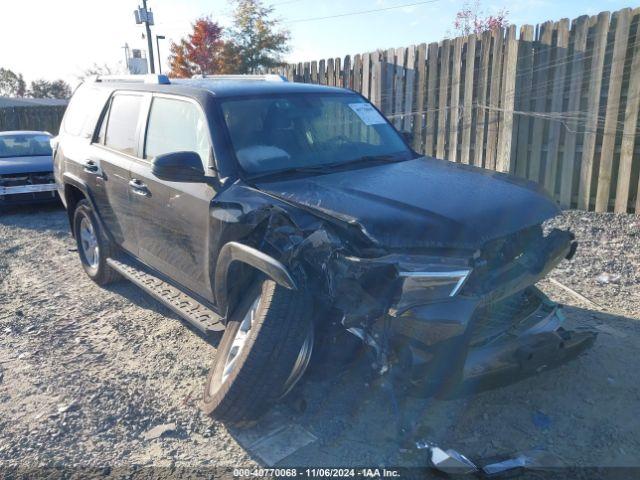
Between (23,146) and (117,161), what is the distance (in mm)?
7350

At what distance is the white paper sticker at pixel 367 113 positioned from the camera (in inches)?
183

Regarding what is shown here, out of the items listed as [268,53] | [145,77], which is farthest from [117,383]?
[268,53]

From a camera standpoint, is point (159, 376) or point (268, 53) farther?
point (268, 53)

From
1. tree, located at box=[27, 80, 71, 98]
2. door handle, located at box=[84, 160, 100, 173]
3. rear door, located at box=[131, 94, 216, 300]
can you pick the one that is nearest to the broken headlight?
rear door, located at box=[131, 94, 216, 300]

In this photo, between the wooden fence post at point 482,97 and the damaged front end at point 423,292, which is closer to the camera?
the damaged front end at point 423,292

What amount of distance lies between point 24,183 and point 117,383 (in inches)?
285

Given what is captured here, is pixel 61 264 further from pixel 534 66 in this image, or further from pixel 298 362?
pixel 534 66

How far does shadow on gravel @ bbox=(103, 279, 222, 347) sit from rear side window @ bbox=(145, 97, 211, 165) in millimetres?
1497

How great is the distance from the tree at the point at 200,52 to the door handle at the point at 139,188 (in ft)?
63.7

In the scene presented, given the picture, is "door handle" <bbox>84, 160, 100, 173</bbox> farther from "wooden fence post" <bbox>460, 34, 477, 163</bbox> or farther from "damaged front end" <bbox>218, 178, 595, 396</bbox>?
"wooden fence post" <bbox>460, 34, 477, 163</bbox>

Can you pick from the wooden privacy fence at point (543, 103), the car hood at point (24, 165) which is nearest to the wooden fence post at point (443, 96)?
the wooden privacy fence at point (543, 103)

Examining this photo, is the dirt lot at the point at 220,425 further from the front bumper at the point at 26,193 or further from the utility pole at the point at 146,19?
the utility pole at the point at 146,19

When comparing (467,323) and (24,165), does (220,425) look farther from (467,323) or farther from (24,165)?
(24,165)

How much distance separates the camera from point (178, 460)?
10.1 feet
